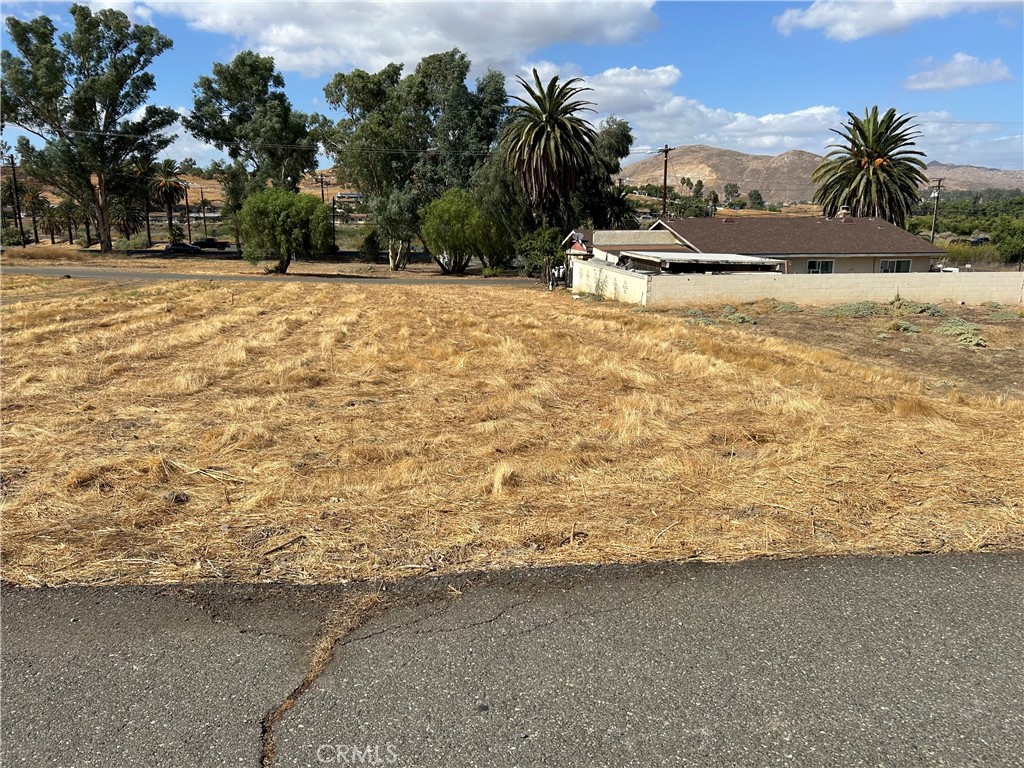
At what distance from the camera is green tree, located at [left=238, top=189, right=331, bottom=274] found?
52344 mm

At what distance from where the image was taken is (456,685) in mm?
3828

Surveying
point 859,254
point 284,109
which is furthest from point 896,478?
point 284,109

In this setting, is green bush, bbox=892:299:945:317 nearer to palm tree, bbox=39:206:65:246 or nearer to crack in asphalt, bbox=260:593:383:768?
crack in asphalt, bbox=260:593:383:768

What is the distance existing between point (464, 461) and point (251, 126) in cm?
7033

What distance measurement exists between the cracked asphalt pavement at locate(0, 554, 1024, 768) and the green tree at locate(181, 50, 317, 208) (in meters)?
70.2

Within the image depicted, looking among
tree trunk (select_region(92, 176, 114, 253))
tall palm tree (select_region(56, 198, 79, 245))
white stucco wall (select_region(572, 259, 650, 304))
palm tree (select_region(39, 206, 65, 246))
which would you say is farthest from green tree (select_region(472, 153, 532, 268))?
palm tree (select_region(39, 206, 65, 246))

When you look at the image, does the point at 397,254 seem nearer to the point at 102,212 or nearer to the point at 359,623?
the point at 102,212

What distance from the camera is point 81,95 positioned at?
198 ft

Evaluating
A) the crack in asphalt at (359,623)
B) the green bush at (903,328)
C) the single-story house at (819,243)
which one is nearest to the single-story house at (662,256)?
the single-story house at (819,243)

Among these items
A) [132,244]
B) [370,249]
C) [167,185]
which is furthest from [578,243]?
[167,185]

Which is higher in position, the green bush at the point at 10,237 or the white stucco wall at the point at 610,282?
the green bush at the point at 10,237

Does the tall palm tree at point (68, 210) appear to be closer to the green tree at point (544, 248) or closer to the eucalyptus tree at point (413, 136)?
the eucalyptus tree at point (413, 136)

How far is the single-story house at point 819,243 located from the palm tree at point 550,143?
8737mm

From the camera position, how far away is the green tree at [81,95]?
5981 cm
